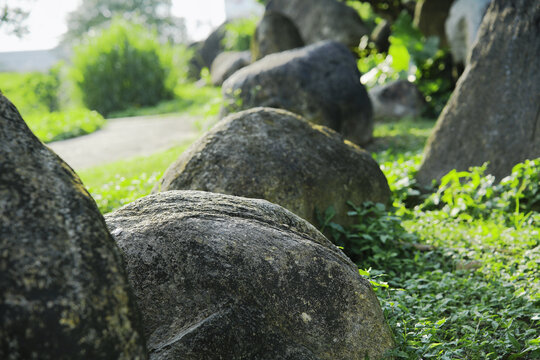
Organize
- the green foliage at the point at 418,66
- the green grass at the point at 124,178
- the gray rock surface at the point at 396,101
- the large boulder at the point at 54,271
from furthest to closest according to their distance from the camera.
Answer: the green foliage at the point at 418,66 → the gray rock surface at the point at 396,101 → the green grass at the point at 124,178 → the large boulder at the point at 54,271

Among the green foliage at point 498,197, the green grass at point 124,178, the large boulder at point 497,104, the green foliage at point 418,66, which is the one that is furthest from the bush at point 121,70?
the green foliage at point 498,197

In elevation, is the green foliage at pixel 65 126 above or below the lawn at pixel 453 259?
above

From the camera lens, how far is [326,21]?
1274 centimetres

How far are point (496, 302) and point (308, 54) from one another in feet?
15.9

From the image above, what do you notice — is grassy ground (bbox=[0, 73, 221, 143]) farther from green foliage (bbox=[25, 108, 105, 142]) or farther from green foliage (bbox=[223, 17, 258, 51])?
green foliage (bbox=[223, 17, 258, 51])

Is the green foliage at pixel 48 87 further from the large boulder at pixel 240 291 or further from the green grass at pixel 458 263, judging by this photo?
the large boulder at pixel 240 291

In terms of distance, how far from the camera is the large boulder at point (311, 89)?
6660 millimetres

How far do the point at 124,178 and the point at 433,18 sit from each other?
26.1 ft

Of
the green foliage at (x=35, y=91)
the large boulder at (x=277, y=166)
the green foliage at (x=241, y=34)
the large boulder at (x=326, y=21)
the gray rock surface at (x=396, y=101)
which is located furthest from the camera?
the green foliage at (x=241, y=34)

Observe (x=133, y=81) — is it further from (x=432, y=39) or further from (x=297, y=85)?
(x=297, y=85)

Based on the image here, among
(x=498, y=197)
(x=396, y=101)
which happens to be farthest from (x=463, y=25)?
(x=498, y=197)

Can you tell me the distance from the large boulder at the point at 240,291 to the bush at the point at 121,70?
582 inches

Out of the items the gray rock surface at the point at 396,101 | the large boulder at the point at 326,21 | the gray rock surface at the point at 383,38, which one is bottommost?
the gray rock surface at the point at 396,101

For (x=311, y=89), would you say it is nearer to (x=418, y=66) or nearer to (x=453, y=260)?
(x=453, y=260)
